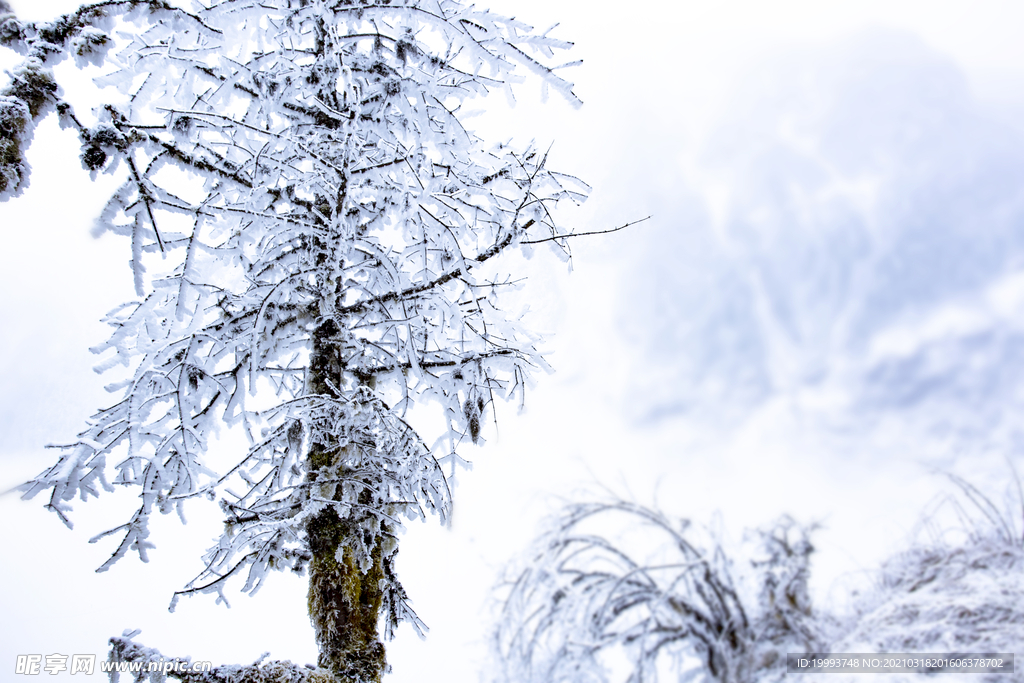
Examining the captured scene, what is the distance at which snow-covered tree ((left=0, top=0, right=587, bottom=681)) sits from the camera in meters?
2.47

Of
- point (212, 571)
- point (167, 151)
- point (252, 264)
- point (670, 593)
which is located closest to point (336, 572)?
point (212, 571)

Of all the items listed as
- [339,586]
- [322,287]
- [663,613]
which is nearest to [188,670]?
[339,586]

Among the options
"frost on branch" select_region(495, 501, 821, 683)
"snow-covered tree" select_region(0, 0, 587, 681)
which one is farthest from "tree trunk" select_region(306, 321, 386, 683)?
"frost on branch" select_region(495, 501, 821, 683)

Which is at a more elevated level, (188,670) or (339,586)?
(339,586)

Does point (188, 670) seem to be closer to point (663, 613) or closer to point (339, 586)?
point (339, 586)

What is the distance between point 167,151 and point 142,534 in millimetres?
1769

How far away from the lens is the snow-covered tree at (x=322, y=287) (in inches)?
97.2

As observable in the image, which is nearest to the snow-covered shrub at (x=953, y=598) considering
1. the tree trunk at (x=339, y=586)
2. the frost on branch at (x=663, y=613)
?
the frost on branch at (x=663, y=613)

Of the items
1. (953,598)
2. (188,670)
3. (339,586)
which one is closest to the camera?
(188,670)

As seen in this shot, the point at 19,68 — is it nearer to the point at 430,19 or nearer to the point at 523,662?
the point at 430,19

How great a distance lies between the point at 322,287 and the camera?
2.85 m

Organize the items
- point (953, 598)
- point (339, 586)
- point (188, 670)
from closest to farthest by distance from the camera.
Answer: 1. point (188, 670)
2. point (339, 586)
3. point (953, 598)

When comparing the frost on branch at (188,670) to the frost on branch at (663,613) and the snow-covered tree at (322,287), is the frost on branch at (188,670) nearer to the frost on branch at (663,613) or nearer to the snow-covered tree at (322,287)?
the snow-covered tree at (322,287)

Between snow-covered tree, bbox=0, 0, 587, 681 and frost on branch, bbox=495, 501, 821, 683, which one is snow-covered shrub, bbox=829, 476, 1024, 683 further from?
snow-covered tree, bbox=0, 0, 587, 681
